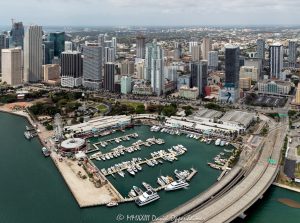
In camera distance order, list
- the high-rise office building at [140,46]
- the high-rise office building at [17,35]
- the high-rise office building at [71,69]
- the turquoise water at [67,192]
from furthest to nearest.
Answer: the high-rise office building at [140,46], the high-rise office building at [17,35], the high-rise office building at [71,69], the turquoise water at [67,192]

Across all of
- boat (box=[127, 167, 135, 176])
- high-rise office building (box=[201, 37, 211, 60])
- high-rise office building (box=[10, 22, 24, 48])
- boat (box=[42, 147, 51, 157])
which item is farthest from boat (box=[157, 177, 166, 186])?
high-rise office building (box=[201, 37, 211, 60])

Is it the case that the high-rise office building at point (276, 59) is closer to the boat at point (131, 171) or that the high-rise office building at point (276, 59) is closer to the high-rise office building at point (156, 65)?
the high-rise office building at point (156, 65)

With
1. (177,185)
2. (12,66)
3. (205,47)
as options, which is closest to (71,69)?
(12,66)

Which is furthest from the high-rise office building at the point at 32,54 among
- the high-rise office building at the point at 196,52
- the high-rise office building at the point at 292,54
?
the high-rise office building at the point at 292,54

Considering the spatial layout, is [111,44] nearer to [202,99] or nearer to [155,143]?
[202,99]

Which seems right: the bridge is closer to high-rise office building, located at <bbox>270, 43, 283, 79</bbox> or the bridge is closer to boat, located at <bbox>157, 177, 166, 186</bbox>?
boat, located at <bbox>157, 177, 166, 186</bbox>

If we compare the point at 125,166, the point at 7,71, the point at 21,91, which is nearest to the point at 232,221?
the point at 125,166

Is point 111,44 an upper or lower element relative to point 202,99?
upper

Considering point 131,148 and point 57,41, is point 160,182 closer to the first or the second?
point 131,148
